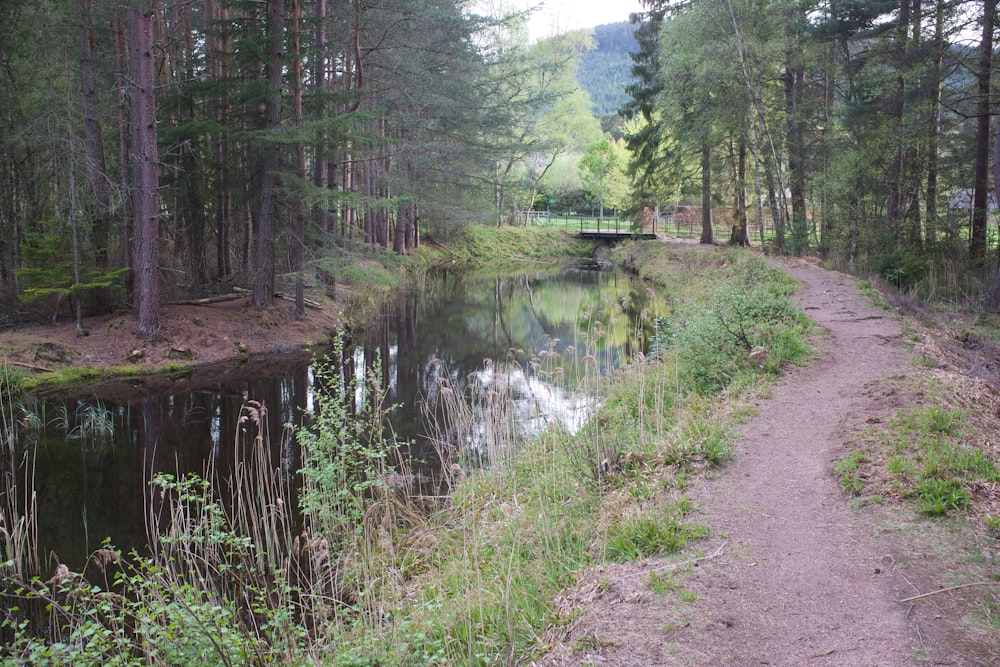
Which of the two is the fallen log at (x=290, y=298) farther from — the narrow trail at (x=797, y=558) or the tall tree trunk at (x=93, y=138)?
the narrow trail at (x=797, y=558)

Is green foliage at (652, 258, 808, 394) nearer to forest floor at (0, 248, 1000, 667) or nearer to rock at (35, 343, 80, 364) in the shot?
forest floor at (0, 248, 1000, 667)

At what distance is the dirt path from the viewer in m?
3.38

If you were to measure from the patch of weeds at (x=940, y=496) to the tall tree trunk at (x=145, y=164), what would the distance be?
1279cm

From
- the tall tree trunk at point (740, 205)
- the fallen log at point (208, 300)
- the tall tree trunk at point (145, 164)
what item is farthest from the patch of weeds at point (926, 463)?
the tall tree trunk at point (740, 205)

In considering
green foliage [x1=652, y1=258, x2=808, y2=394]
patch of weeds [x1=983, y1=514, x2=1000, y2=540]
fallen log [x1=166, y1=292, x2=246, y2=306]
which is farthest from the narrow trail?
fallen log [x1=166, y1=292, x2=246, y2=306]

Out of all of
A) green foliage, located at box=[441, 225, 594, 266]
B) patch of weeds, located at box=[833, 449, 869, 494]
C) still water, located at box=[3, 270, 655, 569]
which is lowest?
still water, located at box=[3, 270, 655, 569]

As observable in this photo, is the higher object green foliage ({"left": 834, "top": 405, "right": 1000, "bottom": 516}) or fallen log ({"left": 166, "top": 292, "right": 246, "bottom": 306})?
fallen log ({"left": 166, "top": 292, "right": 246, "bottom": 306})

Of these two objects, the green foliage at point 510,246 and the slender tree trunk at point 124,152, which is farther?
the green foliage at point 510,246

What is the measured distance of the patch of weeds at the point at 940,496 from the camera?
459cm

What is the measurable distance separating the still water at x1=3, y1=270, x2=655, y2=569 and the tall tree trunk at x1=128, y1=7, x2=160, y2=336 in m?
1.98

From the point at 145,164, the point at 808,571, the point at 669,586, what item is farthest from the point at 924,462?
the point at 145,164

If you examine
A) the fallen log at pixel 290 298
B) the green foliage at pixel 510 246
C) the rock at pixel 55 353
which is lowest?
the rock at pixel 55 353

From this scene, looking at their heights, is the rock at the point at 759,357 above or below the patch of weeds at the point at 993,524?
above

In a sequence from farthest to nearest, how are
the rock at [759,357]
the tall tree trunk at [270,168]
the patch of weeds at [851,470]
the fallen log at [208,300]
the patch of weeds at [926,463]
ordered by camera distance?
1. the fallen log at [208,300]
2. the tall tree trunk at [270,168]
3. the rock at [759,357]
4. the patch of weeds at [851,470]
5. the patch of weeds at [926,463]
